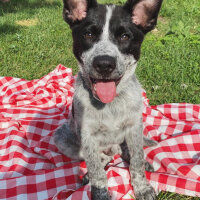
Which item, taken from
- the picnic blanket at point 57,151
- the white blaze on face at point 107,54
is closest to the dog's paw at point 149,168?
the picnic blanket at point 57,151

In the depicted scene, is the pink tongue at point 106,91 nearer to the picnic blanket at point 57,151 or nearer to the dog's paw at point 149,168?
the picnic blanket at point 57,151

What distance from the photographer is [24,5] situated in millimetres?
9594

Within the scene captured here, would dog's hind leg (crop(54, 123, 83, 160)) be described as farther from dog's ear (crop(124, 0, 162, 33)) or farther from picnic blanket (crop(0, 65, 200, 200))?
dog's ear (crop(124, 0, 162, 33))

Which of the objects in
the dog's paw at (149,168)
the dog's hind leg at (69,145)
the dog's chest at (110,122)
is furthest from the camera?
the dog's hind leg at (69,145)

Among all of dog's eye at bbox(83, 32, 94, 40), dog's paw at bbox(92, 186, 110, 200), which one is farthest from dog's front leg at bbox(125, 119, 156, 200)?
dog's eye at bbox(83, 32, 94, 40)

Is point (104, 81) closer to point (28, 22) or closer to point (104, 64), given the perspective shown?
point (104, 64)

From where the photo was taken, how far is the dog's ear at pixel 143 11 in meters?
2.69

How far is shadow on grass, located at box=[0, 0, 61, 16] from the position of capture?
911 centimetres

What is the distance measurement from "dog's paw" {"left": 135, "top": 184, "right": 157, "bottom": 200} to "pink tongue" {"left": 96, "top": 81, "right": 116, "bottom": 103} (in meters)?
1.15

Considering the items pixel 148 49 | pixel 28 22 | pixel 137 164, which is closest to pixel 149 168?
pixel 137 164

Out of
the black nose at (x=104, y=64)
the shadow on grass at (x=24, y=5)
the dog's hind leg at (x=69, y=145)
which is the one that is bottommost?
the dog's hind leg at (x=69, y=145)

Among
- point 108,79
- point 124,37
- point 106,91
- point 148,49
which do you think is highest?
point 124,37

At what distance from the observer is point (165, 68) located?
214 inches

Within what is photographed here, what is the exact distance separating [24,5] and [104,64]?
8317 mm
